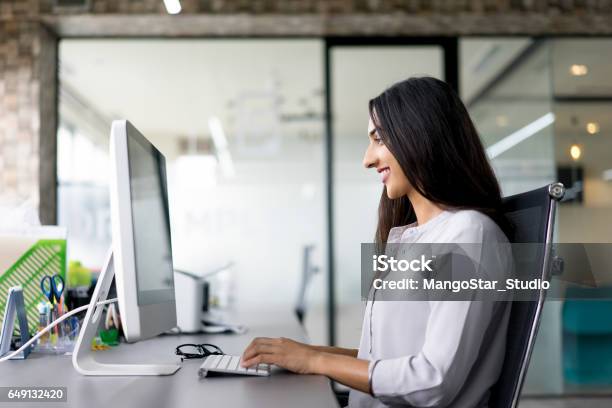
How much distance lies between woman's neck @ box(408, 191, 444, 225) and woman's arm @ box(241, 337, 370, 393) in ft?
1.27

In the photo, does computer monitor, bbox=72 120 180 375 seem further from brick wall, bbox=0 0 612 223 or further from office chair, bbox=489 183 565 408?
brick wall, bbox=0 0 612 223

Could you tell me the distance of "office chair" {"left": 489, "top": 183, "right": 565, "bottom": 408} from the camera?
111cm

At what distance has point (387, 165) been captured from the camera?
1324 millimetres

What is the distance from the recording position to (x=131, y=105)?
5.01m

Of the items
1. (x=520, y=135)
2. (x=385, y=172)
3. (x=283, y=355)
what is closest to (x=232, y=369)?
(x=283, y=355)

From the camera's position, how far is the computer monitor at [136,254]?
117 centimetres

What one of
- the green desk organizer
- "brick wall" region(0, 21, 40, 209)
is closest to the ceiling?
"brick wall" region(0, 21, 40, 209)

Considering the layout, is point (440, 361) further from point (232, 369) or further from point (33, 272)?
point (33, 272)

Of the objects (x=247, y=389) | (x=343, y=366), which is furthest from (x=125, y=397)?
(x=343, y=366)

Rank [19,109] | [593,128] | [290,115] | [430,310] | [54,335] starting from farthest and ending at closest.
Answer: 1. [290,115]
2. [593,128]
3. [19,109]
4. [54,335]
5. [430,310]

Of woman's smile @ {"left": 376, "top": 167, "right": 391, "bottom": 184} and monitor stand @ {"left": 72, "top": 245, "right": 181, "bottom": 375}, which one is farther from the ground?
woman's smile @ {"left": 376, "top": 167, "right": 391, "bottom": 184}

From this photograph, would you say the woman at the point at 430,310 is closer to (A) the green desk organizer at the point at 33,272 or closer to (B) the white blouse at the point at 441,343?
(B) the white blouse at the point at 441,343

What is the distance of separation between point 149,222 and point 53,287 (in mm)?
526

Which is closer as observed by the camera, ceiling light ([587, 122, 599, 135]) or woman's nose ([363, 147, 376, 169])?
woman's nose ([363, 147, 376, 169])
